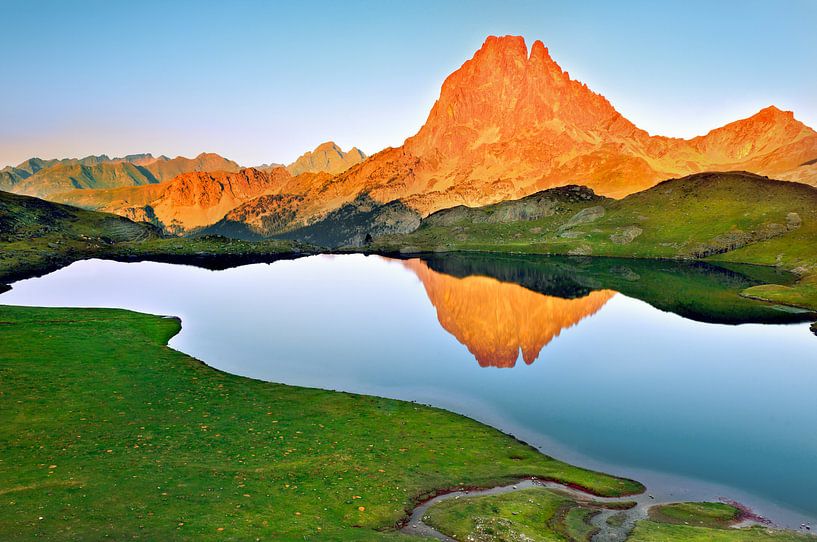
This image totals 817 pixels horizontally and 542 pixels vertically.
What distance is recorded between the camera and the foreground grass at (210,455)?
103ft

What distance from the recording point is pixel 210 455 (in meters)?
42.4

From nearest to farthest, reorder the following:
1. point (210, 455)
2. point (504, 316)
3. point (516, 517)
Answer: point (516, 517), point (210, 455), point (504, 316)

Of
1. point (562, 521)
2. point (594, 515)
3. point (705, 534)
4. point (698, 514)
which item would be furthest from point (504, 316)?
point (705, 534)

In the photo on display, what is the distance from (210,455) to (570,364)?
57.2 meters

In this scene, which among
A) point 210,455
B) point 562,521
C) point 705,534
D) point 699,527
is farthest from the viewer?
point 210,455

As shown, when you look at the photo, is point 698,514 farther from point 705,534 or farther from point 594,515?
point 594,515

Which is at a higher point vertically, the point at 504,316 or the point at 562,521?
the point at 504,316

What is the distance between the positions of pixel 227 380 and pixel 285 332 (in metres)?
34.1

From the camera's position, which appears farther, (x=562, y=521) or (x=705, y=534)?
(x=562, y=521)

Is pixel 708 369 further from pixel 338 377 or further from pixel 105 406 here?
pixel 105 406

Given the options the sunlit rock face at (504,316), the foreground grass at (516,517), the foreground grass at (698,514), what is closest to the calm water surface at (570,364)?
the sunlit rock face at (504,316)

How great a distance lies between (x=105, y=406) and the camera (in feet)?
172

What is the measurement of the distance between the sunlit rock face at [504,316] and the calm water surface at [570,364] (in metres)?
0.51

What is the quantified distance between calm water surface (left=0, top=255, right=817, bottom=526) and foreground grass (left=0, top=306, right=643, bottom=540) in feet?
24.8
